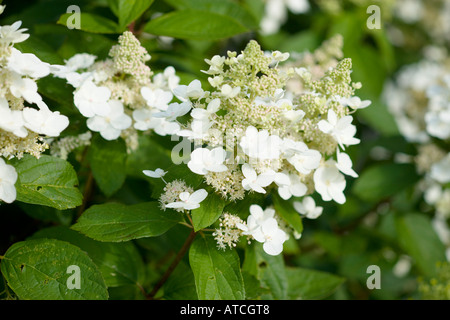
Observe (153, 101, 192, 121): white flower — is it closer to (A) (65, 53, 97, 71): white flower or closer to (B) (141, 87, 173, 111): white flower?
(B) (141, 87, 173, 111): white flower

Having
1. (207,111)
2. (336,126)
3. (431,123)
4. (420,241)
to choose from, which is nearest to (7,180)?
(207,111)

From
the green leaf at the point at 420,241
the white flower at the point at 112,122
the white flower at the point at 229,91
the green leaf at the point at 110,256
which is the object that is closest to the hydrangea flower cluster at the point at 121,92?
the white flower at the point at 112,122

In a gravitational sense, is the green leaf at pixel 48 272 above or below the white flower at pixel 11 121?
below

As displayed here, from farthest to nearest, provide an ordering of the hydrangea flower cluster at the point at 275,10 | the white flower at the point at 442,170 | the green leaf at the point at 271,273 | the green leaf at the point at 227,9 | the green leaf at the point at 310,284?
the hydrangea flower cluster at the point at 275,10, the white flower at the point at 442,170, the green leaf at the point at 227,9, the green leaf at the point at 310,284, the green leaf at the point at 271,273

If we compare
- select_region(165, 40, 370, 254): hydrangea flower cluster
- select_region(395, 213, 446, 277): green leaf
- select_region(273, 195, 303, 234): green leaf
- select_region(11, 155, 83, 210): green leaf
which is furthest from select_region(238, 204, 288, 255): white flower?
select_region(395, 213, 446, 277): green leaf

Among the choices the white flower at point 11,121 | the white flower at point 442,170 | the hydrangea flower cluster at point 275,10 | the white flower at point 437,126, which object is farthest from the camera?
the hydrangea flower cluster at point 275,10

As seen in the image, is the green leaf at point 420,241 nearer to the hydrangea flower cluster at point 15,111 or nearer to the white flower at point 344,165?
the white flower at point 344,165
